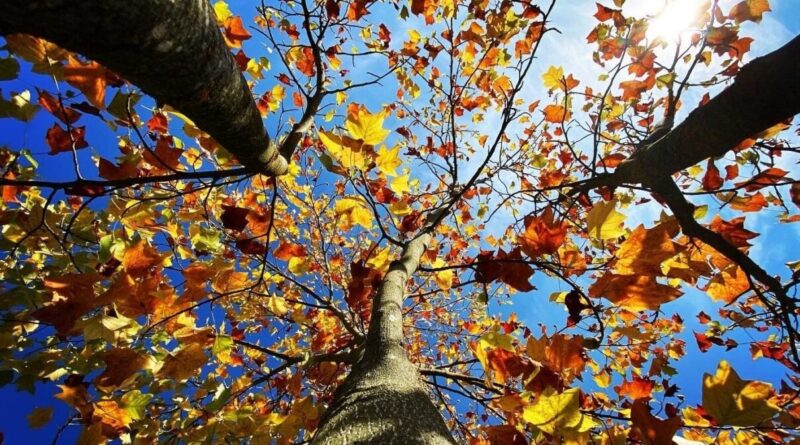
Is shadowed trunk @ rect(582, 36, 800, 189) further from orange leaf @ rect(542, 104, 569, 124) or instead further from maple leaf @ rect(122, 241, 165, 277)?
maple leaf @ rect(122, 241, 165, 277)

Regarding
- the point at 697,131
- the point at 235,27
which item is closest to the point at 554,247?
the point at 697,131

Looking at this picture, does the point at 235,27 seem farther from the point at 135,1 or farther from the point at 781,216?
the point at 781,216

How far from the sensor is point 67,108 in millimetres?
1623

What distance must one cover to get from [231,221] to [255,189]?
3.21 meters

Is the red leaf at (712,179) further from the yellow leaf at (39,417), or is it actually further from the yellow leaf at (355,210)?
the yellow leaf at (39,417)

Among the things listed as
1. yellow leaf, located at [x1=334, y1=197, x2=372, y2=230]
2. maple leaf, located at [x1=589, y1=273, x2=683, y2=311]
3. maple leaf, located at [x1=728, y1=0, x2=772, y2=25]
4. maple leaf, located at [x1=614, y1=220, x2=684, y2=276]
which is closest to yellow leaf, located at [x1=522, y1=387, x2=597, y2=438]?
maple leaf, located at [x1=589, y1=273, x2=683, y2=311]

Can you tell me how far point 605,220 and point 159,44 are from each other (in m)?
1.48

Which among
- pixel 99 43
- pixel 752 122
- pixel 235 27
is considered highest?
pixel 235 27

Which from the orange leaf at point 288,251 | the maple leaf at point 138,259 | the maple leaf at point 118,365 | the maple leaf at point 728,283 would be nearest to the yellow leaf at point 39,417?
the maple leaf at point 118,365

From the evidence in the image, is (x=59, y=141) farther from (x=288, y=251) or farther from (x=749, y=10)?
(x=749, y=10)

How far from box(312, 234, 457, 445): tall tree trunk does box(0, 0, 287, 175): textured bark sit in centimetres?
89

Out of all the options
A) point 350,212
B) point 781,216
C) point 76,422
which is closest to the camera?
point 76,422

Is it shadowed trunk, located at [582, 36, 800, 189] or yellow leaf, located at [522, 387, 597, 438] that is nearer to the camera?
shadowed trunk, located at [582, 36, 800, 189]

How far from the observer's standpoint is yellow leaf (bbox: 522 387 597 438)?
1121mm
